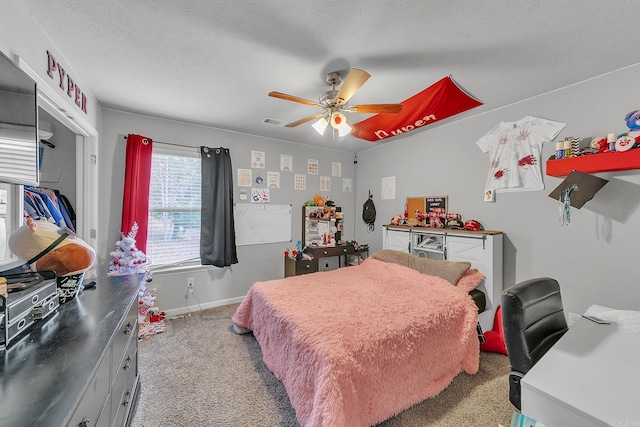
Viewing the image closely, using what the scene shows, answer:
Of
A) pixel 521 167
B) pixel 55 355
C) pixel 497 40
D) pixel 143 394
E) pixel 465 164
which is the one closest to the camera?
pixel 55 355

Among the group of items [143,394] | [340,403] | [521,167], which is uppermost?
[521,167]

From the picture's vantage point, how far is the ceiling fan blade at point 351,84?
1596 mm

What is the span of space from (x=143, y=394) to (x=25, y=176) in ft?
5.36

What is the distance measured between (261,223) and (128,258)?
1.64 m

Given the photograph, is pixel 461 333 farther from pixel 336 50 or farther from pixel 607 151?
pixel 336 50

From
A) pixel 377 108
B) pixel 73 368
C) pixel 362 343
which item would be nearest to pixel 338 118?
pixel 377 108

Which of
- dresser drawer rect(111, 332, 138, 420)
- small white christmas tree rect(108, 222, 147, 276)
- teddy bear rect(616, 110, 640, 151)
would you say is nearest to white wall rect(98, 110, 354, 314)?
small white christmas tree rect(108, 222, 147, 276)

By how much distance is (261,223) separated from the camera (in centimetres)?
374

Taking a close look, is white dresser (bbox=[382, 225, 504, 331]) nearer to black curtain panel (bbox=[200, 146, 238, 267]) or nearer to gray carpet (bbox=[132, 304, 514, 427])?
gray carpet (bbox=[132, 304, 514, 427])

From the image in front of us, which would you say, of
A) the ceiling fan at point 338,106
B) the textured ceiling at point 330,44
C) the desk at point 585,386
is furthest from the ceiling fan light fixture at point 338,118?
the desk at point 585,386

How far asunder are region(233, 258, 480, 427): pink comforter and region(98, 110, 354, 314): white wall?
47.9 inches

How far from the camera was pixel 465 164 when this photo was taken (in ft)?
9.82

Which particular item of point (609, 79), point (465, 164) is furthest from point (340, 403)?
point (609, 79)

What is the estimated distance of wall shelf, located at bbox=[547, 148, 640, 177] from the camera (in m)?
1.80
